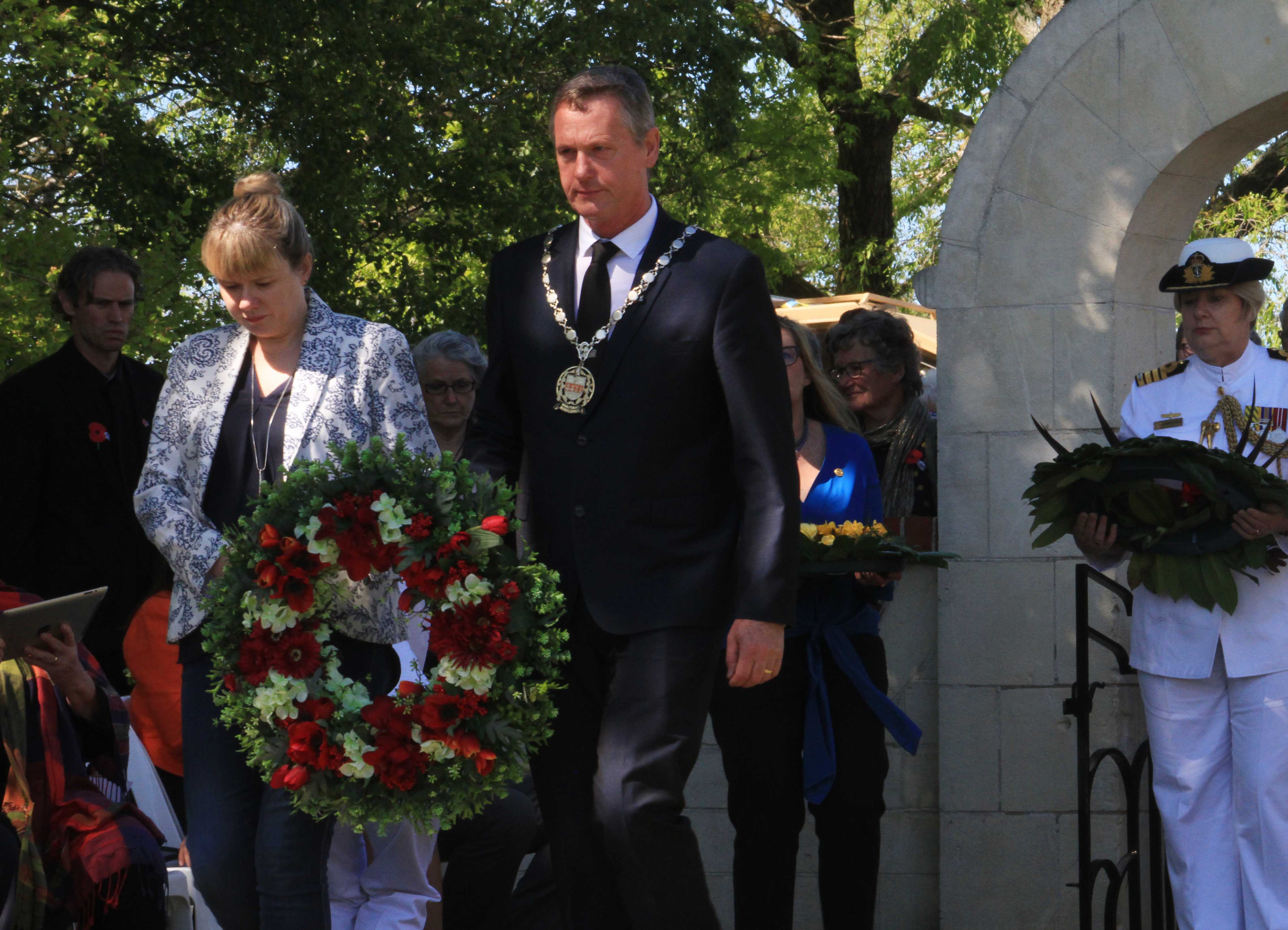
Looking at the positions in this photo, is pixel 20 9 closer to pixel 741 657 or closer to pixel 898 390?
pixel 898 390

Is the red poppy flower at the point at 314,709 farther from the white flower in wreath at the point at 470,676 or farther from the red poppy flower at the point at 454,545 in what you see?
the red poppy flower at the point at 454,545

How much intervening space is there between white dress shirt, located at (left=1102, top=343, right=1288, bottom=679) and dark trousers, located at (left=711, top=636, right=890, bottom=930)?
0.97 m

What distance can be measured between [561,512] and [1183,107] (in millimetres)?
3438

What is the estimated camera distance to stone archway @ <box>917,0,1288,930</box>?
6.03m

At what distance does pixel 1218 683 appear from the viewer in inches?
203

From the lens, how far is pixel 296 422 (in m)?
4.00

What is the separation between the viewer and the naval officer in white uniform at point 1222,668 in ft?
16.5

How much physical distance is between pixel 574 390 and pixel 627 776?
2.93 ft

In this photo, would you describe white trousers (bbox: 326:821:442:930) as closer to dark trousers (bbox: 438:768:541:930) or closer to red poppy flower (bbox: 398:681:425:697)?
dark trousers (bbox: 438:768:541:930)

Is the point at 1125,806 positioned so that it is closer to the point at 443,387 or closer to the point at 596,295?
the point at 443,387

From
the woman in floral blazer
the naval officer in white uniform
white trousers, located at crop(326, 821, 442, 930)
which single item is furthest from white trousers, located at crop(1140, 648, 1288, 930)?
the woman in floral blazer

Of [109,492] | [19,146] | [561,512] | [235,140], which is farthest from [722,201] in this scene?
[561,512]

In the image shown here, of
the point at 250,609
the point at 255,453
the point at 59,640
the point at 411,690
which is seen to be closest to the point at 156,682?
the point at 59,640

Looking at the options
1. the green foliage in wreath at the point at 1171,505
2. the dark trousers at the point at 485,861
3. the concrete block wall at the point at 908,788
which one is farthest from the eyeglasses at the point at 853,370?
the dark trousers at the point at 485,861
